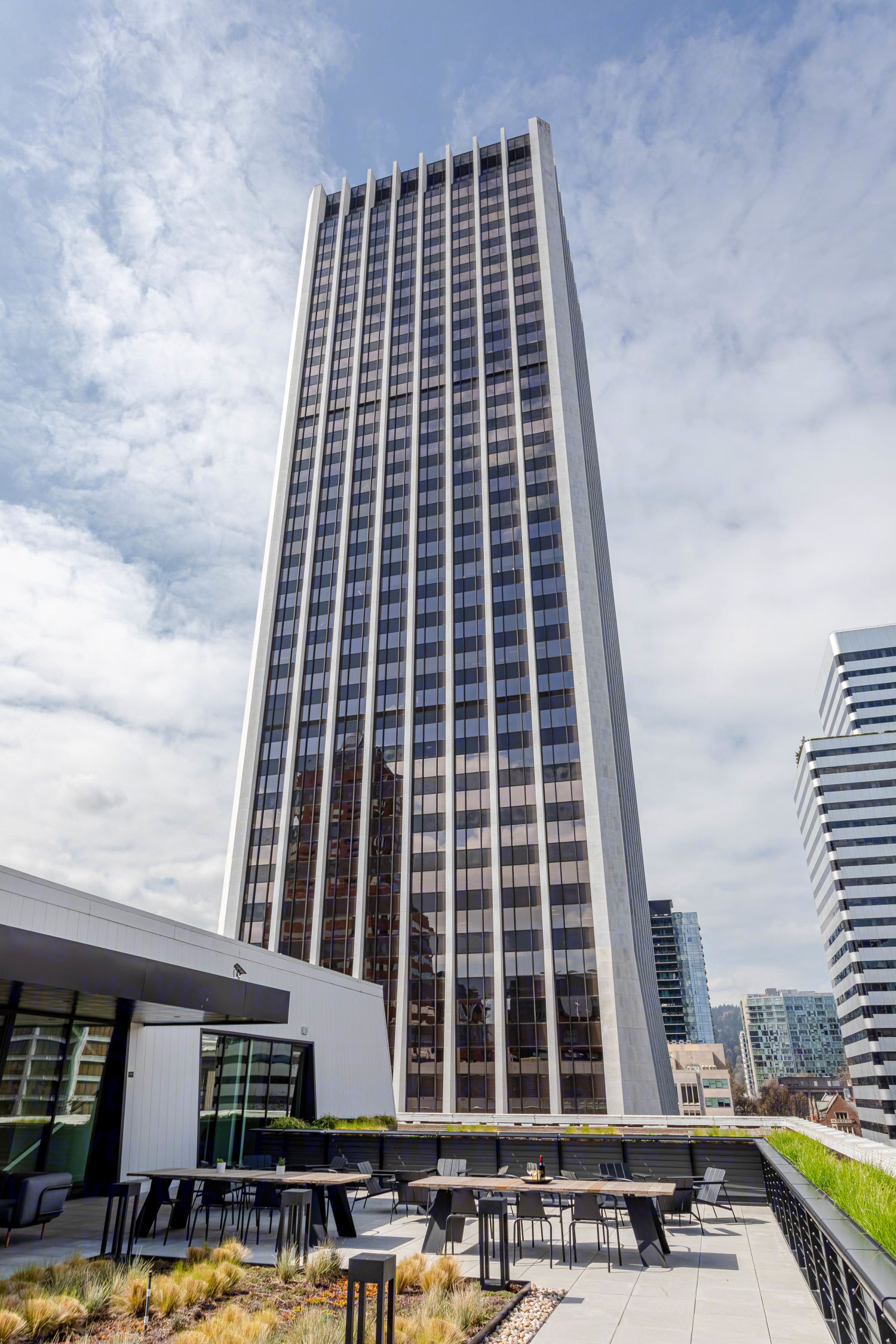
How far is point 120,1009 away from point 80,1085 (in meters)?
3.31

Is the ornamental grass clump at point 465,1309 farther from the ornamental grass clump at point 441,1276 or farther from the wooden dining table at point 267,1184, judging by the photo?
the wooden dining table at point 267,1184

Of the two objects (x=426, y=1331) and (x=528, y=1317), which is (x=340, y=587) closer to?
(x=528, y=1317)

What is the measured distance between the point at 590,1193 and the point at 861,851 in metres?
119

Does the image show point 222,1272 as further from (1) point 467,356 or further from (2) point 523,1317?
(1) point 467,356

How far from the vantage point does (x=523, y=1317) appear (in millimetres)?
9312

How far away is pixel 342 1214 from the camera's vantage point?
14.5m

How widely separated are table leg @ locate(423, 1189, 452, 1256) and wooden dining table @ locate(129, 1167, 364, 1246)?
1421 millimetres

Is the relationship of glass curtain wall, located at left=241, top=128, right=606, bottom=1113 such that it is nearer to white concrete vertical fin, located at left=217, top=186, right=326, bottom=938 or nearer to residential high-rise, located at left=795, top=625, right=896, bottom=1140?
white concrete vertical fin, located at left=217, top=186, right=326, bottom=938

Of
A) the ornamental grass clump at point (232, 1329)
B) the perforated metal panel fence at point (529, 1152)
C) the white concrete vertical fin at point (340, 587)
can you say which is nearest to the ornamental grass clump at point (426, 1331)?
the ornamental grass clump at point (232, 1329)

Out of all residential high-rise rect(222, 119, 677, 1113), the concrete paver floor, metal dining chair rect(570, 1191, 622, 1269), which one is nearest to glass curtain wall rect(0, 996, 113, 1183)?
the concrete paver floor

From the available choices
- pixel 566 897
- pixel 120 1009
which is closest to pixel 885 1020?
pixel 566 897

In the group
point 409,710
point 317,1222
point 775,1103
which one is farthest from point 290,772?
point 775,1103

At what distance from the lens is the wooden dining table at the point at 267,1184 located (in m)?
13.5

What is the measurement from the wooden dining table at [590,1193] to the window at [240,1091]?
9.62 m
